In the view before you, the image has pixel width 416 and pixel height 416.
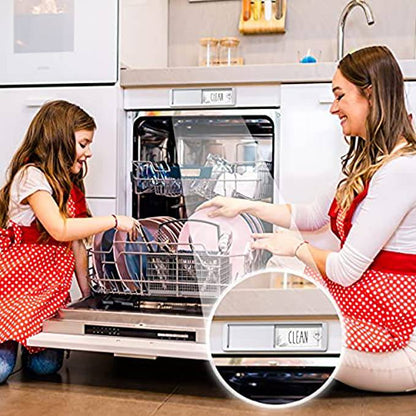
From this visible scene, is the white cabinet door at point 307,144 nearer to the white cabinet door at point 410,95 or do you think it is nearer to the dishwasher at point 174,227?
the dishwasher at point 174,227

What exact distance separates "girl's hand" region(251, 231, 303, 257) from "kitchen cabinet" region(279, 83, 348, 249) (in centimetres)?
43

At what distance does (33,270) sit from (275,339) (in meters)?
0.64

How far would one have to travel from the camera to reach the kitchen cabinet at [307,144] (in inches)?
71.0

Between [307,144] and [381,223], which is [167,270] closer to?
[381,223]

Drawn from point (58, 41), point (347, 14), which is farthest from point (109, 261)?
point (347, 14)

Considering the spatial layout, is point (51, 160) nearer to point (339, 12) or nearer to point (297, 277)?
point (297, 277)

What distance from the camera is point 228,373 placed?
4.16 ft

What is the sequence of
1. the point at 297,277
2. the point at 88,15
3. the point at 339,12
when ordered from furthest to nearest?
the point at 339,12 → the point at 88,15 → the point at 297,277

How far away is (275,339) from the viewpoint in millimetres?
1277

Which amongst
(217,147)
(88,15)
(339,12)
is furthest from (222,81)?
(339,12)

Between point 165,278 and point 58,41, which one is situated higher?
point 58,41

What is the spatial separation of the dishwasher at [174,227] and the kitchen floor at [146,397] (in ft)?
0.37

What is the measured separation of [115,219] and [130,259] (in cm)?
10

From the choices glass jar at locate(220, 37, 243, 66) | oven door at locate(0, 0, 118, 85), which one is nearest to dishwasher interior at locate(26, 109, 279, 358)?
oven door at locate(0, 0, 118, 85)
